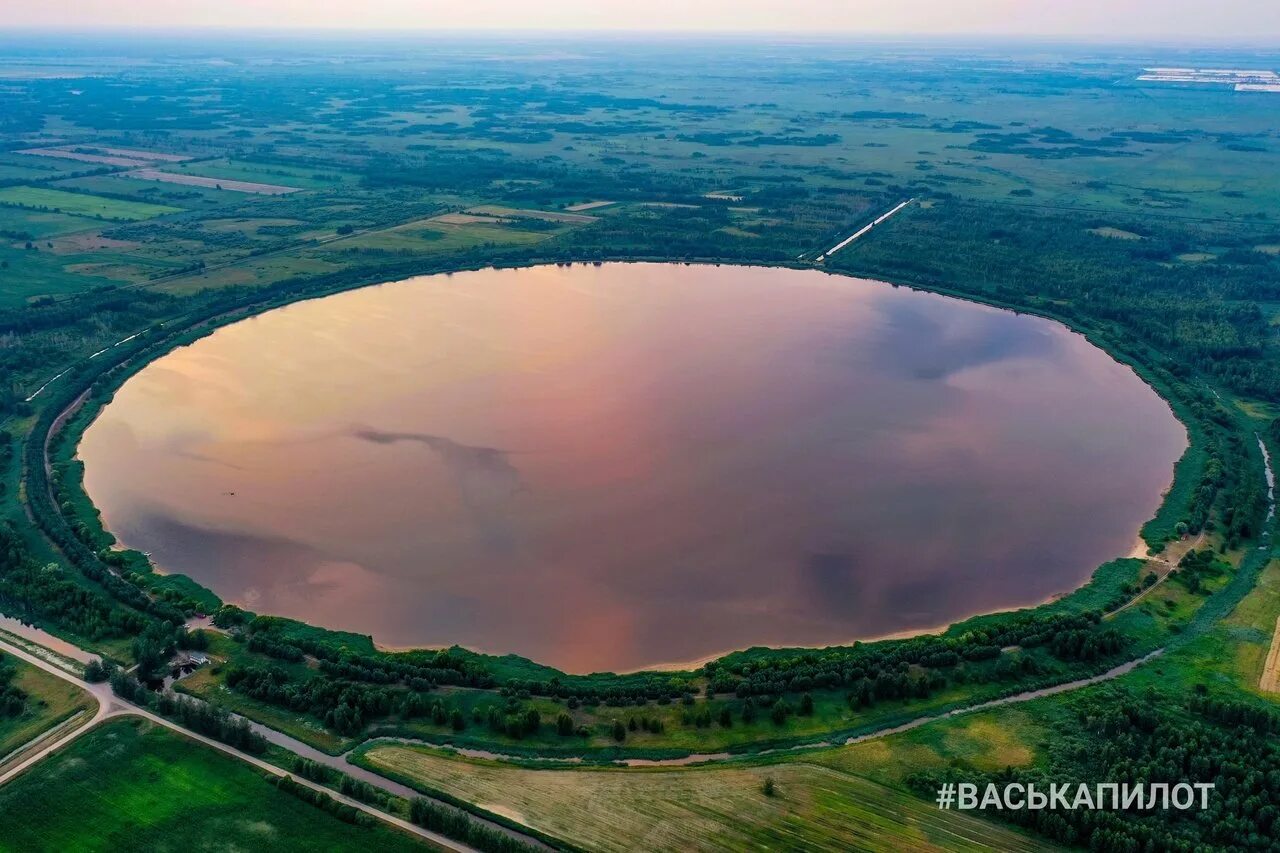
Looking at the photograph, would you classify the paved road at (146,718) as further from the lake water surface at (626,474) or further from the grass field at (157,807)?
the lake water surface at (626,474)

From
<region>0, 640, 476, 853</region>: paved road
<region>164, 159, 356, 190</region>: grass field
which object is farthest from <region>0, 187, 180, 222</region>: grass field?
<region>0, 640, 476, 853</region>: paved road

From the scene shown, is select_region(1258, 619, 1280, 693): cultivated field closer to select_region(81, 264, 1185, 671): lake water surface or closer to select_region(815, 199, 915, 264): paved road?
A: select_region(81, 264, 1185, 671): lake water surface

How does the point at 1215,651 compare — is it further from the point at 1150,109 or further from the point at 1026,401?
the point at 1150,109

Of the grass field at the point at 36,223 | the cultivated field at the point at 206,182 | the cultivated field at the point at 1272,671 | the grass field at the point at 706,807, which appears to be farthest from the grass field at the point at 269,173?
the cultivated field at the point at 1272,671

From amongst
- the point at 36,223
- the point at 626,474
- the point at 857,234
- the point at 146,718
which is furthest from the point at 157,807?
the point at 36,223

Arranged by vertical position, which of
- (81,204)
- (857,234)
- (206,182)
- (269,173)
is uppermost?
(269,173)

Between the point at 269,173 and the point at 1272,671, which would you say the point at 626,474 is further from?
the point at 269,173

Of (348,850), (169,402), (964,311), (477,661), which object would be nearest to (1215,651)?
(477,661)
